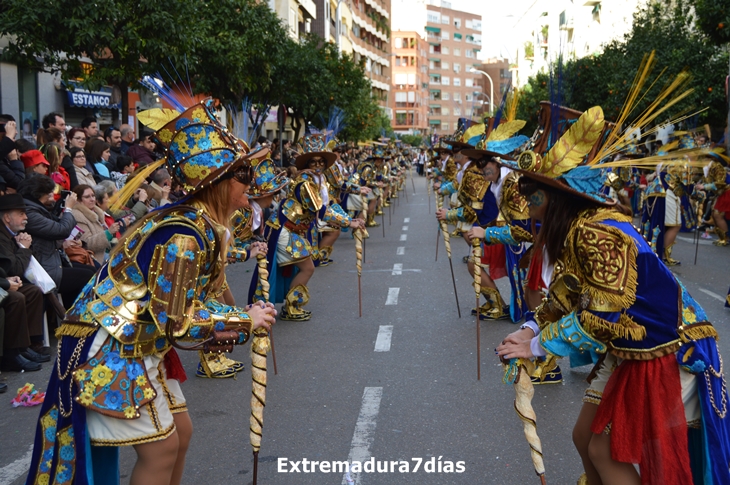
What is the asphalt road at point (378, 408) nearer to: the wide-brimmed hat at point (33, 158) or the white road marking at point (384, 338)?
the white road marking at point (384, 338)

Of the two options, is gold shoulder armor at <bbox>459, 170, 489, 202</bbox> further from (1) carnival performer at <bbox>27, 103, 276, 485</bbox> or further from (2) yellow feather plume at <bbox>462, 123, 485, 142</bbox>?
(1) carnival performer at <bbox>27, 103, 276, 485</bbox>

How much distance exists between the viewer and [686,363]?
338 cm

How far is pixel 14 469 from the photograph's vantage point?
501 cm

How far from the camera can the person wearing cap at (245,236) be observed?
7.00m

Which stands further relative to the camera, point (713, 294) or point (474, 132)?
point (474, 132)

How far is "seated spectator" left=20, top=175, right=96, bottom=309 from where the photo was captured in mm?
7824

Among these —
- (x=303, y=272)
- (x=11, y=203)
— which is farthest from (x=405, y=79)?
(x=11, y=203)

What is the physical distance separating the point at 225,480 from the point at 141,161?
32.6ft

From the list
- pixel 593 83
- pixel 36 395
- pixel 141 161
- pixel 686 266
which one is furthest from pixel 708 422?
pixel 593 83

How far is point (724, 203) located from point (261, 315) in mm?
14664

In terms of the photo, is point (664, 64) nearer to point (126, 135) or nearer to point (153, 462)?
point (126, 135)

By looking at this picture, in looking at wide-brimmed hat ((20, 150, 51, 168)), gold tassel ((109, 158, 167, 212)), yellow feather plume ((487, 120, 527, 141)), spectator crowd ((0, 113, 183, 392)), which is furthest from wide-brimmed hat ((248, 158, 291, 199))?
gold tassel ((109, 158, 167, 212))

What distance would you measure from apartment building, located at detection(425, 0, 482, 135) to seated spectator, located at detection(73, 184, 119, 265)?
423ft

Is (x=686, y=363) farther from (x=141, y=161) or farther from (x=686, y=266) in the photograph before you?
(x=141, y=161)
